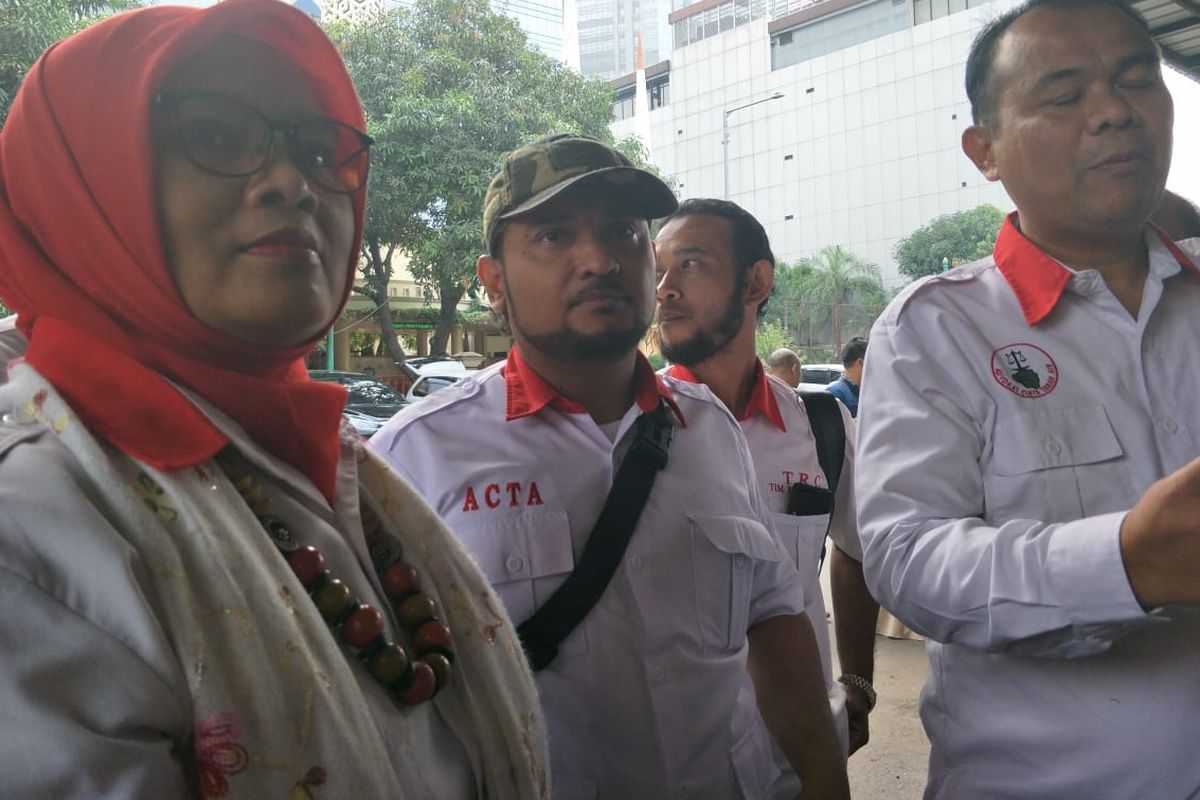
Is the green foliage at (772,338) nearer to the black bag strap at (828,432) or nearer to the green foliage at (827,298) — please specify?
the green foliage at (827,298)

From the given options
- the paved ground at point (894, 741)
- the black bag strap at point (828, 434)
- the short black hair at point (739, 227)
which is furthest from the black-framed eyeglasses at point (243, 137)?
the paved ground at point (894, 741)

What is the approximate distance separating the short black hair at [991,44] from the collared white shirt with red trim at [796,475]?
1053 mm

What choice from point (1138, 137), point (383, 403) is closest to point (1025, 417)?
point (1138, 137)

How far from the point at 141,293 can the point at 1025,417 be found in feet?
3.76

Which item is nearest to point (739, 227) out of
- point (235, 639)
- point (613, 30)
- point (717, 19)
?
point (235, 639)

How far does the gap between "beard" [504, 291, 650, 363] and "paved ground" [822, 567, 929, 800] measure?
236 centimetres

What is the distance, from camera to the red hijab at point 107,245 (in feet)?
2.63

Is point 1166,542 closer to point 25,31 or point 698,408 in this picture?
point 698,408

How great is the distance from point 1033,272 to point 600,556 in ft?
2.78

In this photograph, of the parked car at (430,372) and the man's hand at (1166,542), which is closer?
the man's hand at (1166,542)

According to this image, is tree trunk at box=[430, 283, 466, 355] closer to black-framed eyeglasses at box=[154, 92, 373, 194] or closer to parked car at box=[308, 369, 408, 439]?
parked car at box=[308, 369, 408, 439]

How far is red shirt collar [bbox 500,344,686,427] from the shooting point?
1649mm

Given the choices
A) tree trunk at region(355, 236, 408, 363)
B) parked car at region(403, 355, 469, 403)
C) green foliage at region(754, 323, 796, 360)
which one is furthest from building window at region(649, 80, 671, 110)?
tree trunk at region(355, 236, 408, 363)

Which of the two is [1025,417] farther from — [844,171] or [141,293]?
[844,171]
